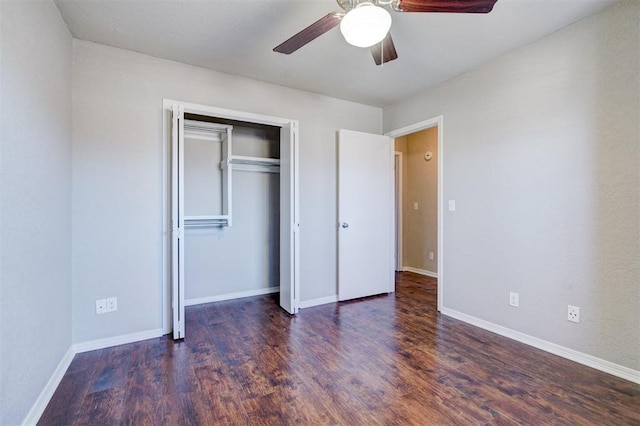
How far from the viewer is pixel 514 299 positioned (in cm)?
269

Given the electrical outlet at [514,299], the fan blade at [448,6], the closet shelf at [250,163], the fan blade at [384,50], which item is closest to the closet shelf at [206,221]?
the closet shelf at [250,163]

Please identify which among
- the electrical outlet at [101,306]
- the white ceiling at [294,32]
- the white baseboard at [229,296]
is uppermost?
the white ceiling at [294,32]

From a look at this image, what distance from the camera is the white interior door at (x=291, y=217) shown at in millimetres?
3283

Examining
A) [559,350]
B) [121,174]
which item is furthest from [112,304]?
[559,350]

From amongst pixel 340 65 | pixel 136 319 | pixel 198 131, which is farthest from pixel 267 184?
pixel 136 319

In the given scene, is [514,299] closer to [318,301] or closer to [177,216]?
[318,301]

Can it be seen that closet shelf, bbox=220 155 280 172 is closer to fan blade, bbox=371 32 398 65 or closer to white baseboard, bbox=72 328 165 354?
white baseboard, bbox=72 328 165 354

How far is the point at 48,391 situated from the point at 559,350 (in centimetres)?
352

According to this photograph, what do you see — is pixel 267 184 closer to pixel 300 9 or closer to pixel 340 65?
pixel 340 65

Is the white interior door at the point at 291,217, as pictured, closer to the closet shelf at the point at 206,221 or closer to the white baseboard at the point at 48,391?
the closet shelf at the point at 206,221

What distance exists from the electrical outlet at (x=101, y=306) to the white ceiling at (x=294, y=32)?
6.98 ft

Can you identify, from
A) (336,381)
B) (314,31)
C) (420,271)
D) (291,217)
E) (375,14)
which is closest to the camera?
(375,14)

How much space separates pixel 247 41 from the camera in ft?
8.23

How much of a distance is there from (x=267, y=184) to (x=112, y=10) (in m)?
2.35
